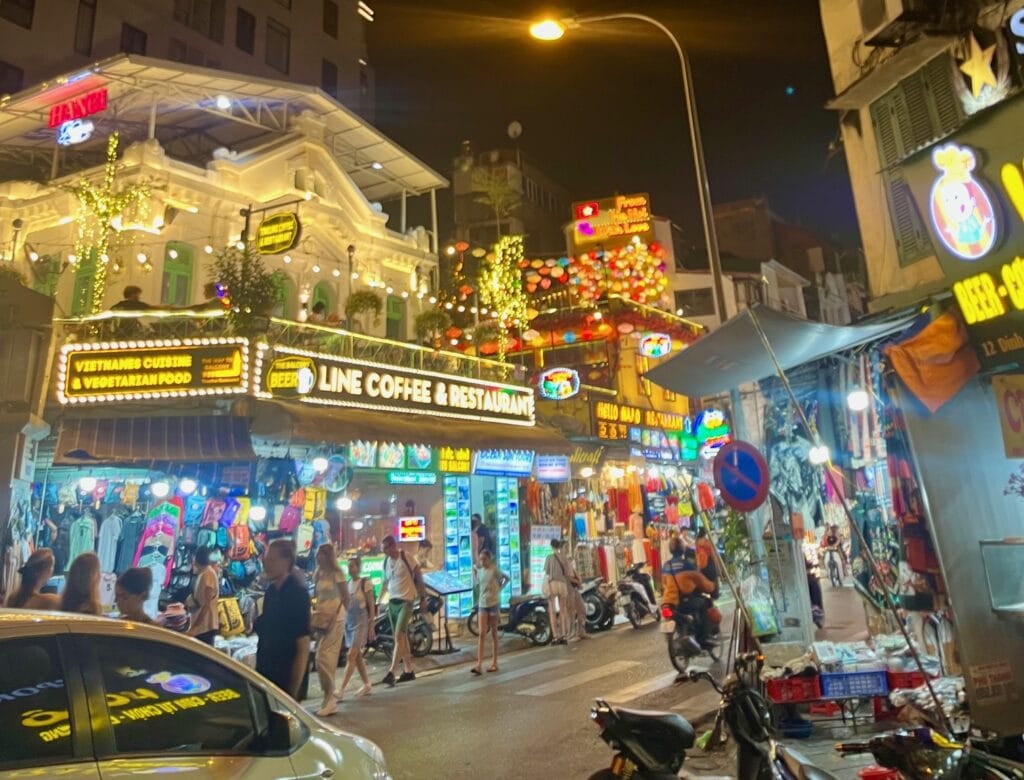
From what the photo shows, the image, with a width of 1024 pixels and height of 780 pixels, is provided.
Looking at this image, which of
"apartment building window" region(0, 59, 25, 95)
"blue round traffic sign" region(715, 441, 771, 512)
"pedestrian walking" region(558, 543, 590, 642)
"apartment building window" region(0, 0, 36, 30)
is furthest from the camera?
"apartment building window" region(0, 0, 36, 30)

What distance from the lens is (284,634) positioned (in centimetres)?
647

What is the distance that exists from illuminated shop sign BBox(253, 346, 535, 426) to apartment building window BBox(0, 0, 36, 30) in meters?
19.0

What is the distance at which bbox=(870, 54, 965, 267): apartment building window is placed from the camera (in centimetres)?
799

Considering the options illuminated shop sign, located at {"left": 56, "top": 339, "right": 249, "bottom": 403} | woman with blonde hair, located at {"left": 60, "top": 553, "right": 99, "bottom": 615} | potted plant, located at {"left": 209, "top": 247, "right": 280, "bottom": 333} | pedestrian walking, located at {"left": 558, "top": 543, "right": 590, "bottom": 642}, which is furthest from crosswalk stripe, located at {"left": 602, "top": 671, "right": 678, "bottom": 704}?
potted plant, located at {"left": 209, "top": 247, "right": 280, "bottom": 333}

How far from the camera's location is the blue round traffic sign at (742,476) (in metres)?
6.68

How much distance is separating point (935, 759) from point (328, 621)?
745 cm

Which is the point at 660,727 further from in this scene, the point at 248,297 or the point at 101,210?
the point at 101,210

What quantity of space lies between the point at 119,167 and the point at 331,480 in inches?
361

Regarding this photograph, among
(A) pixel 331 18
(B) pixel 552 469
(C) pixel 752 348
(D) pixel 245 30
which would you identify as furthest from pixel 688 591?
(A) pixel 331 18

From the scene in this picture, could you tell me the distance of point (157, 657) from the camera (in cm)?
306

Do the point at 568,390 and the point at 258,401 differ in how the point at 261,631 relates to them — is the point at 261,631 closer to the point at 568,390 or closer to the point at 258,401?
the point at 258,401

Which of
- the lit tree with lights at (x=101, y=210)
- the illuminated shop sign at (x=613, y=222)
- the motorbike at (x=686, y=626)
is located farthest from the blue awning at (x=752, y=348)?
the illuminated shop sign at (x=613, y=222)

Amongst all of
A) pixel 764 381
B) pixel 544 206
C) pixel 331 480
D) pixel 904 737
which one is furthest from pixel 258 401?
pixel 544 206

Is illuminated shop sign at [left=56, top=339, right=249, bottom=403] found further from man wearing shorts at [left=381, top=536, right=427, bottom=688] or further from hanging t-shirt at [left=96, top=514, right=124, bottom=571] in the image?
man wearing shorts at [left=381, top=536, right=427, bottom=688]
